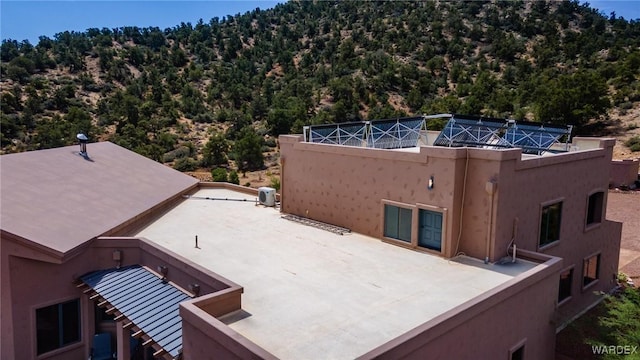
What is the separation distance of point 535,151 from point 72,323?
16.6 meters

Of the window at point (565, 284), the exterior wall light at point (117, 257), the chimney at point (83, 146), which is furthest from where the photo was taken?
the chimney at point (83, 146)

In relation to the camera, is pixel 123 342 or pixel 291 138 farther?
pixel 291 138

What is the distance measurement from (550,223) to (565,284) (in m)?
3.29

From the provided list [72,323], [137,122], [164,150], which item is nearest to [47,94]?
[137,122]

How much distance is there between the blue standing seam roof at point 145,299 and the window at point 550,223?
35.9ft

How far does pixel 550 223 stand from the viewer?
15.6 meters

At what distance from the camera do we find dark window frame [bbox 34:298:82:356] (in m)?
13.8

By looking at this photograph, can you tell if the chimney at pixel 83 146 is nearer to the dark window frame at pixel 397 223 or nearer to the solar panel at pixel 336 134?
the solar panel at pixel 336 134

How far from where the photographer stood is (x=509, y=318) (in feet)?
37.4

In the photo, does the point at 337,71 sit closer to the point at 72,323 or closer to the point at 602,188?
the point at 602,188

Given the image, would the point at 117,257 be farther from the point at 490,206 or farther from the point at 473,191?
the point at 490,206

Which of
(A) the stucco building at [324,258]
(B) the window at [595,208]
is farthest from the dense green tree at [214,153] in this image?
(B) the window at [595,208]

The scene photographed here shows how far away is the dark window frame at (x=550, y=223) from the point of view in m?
15.1

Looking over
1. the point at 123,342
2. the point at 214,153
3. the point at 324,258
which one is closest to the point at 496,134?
the point at 324,258
